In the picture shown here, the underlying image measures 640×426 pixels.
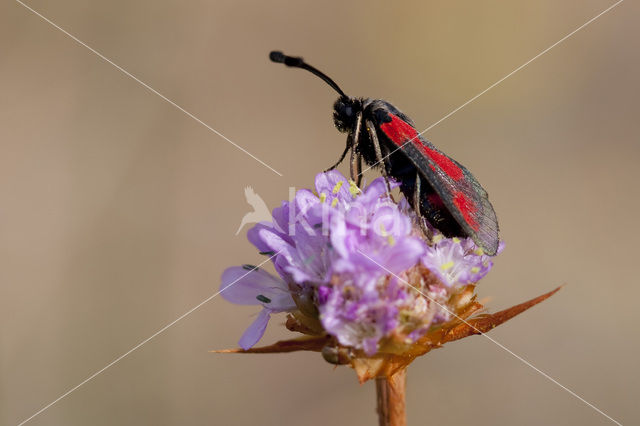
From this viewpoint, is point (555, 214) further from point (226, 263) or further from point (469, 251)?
point (469, 251)

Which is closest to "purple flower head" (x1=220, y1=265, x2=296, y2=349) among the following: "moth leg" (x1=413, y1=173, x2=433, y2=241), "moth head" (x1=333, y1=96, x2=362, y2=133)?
"moth leg" (x1=413, y1=173, x2=433, y2=241)

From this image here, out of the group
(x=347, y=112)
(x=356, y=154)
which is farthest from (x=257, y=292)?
(x=347, y=112)

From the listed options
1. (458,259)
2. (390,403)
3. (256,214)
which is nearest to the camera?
(390,403)

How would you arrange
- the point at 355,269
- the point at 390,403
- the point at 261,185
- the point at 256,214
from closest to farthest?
the point at 355,269, the point at 390,403, the point at 256,214, the point at 261,185

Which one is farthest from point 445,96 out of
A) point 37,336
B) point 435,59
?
point 37,336

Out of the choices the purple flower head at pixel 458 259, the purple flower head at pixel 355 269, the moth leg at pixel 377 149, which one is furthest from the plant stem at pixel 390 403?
the moth leg at pixel 377 149

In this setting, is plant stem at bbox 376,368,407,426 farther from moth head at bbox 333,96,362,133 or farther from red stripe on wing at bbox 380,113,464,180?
moth head at bbox 333,96,362,133

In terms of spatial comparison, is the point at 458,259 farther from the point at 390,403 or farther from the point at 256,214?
the point at 256,214
